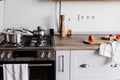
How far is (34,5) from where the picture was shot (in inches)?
124

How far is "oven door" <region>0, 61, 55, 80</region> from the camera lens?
8.05 feet

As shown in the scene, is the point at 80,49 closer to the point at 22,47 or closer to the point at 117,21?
the point at 22,47

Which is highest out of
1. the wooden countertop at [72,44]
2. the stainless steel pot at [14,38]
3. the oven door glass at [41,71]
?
the stainless steel pot at [14,38]

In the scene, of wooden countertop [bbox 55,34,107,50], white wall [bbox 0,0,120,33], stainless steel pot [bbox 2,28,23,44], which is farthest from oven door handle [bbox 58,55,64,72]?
white wall [bbox 0,0,120,33]

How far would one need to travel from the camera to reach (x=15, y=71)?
2.43 m

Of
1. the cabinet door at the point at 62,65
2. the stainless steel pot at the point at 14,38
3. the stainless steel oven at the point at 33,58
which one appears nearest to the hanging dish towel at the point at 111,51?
the cabinet door at the point at 62,65

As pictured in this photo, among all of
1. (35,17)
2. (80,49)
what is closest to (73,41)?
(80,49)

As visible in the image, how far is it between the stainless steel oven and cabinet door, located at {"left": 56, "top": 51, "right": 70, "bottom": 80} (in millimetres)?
85

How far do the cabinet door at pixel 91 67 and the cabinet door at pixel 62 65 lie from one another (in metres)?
0.05

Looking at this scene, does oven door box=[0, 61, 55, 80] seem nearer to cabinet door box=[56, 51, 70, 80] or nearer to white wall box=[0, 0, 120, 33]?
cabinet door box=[56, 51, 70, 80]

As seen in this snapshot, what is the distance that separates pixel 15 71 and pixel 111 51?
94 centimetres

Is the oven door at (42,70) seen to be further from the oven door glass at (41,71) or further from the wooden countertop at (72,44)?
the wooden countertop at (72,44)

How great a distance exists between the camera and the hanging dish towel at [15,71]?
242 centimetres

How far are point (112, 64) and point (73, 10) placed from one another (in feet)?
3.02
